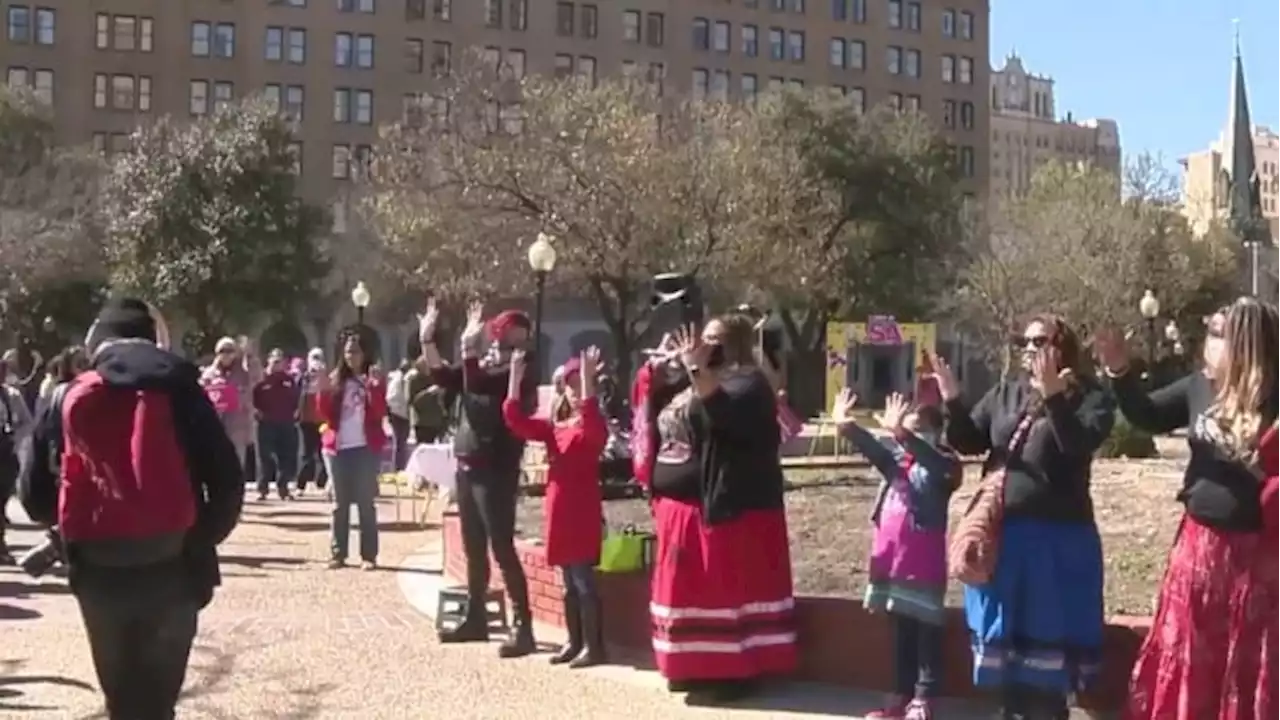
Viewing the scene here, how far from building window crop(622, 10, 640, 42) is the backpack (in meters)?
68.7

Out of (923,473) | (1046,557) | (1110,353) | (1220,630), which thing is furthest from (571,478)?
(1220,630)

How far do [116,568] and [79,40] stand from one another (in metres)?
64.4

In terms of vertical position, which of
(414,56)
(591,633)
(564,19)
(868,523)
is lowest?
(591,633)

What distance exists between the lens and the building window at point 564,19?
234ft

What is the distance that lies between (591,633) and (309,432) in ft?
40.2

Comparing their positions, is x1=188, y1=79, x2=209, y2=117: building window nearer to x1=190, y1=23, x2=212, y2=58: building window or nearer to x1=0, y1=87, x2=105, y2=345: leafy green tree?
x1=190, y1=23, x2=212, y2=58: building window

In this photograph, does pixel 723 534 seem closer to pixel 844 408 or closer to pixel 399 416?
pixel 844 408

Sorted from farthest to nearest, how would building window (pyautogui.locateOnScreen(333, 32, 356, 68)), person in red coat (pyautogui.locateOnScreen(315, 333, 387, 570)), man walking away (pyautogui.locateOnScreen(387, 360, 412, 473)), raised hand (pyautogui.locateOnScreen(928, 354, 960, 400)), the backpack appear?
1. building window (pyautogui.locateOnScreen(333, 32, 356, 68))
2. man walking away (pyautogui.locateOnScreen(387, 360, 412, 473))
3. person in red coat (pyautogui.locateOnScreen(315, 333, 387, 570))
4. raised hand (pyautogui.locateOnScreen(928, 354, 960, 400))
5. the backpack

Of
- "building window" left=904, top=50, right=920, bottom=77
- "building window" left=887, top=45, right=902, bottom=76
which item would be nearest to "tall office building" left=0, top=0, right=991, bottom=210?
"building window" left=887, top=45, right=902, bottom=76

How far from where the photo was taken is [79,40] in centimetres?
6531

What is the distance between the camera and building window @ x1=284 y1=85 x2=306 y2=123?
67500 millimetres

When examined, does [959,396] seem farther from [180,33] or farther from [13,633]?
[180,33]

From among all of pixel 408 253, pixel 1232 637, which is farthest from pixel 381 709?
pixel 408 253

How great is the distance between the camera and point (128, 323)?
5.59 metres
